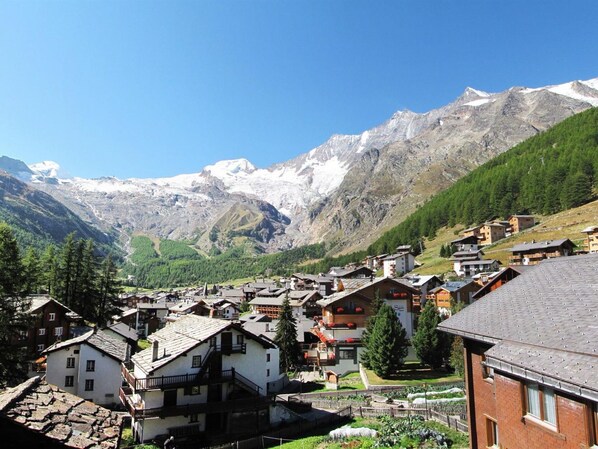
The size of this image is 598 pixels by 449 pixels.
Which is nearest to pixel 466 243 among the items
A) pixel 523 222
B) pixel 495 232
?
pixel 495 232

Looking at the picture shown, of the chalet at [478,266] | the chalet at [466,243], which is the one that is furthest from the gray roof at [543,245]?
the chalet at [466,243]

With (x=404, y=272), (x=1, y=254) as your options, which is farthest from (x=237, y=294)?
(x=1, y=254)

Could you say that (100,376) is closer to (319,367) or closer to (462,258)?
(319,367)

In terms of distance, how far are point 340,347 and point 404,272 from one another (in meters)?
98.7

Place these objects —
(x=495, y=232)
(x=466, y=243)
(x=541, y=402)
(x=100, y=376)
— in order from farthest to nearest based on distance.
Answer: (x=495, y=232) → (x=466, y=243) → (x=100, y=376) → (x=541, y=402)

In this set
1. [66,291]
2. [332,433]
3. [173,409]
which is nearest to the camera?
[332,433]

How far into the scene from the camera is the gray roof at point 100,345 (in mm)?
51406

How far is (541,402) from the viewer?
12.4 m

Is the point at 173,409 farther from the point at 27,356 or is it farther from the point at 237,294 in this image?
the point at 237,294

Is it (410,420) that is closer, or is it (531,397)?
(531,397)

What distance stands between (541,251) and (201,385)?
10797 cm

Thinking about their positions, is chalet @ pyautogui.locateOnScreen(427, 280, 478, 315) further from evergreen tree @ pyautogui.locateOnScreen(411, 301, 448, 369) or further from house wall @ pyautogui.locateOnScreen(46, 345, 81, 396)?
house wall @ pyautogui.locateOnScreen(46, 345, 81, 396)

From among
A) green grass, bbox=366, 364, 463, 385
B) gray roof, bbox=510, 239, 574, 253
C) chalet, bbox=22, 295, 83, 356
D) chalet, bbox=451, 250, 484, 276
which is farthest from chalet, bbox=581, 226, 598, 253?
chalet, bbox=22, 295, 83, 356

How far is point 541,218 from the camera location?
545ft
